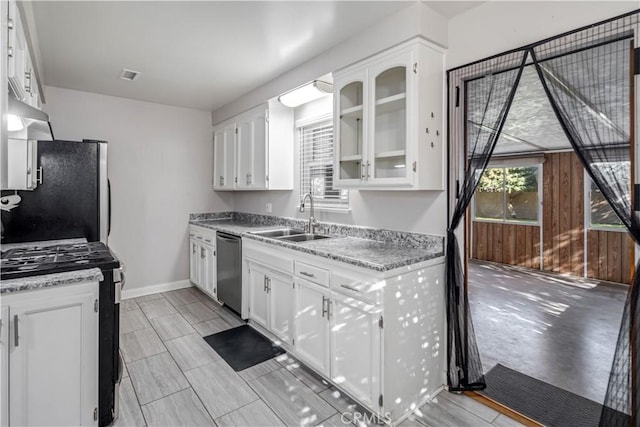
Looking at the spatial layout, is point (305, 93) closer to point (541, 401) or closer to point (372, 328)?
point (372, 328)

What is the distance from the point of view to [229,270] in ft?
11.6

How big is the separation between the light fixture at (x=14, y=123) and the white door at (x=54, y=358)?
0.88m

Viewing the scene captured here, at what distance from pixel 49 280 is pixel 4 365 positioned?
1.30 feet

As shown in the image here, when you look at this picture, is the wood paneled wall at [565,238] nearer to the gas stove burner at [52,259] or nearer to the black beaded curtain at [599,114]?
the black beaded curtain at [599,114]

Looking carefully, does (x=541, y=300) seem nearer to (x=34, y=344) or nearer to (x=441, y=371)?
(x=441, y=371)

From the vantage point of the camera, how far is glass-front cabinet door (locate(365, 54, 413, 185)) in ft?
7.50

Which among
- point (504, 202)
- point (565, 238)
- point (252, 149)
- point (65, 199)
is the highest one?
point (252, 149)

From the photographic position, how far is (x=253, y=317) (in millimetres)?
3186

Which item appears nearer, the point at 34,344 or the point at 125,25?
the point at 34,344

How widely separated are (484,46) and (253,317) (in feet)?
9.44

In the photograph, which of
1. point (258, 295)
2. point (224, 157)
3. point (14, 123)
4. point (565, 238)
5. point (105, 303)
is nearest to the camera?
point (14, 123)

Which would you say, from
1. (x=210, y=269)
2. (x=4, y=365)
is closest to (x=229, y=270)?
(x=210, y=269)

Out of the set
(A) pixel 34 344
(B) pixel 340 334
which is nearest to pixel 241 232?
(B) pixel 340 334

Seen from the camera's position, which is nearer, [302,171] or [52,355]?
[52,355]
